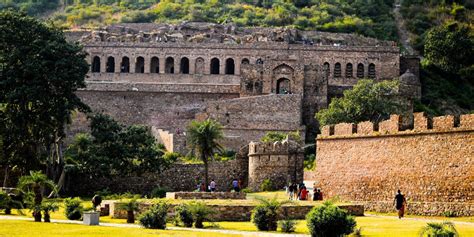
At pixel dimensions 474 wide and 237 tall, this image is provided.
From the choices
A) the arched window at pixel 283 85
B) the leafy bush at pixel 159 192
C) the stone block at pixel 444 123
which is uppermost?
the stone block at pixel 444 123

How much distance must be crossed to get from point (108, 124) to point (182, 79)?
28.1m

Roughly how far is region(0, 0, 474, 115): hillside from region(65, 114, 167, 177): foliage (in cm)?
4553

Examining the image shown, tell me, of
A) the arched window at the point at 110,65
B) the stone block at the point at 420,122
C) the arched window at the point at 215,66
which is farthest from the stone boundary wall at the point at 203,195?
Answer: the arched window at the point at 110,65

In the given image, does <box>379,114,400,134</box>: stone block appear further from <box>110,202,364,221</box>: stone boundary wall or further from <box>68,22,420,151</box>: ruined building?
<box>68,22,420,151</box>: ruined building

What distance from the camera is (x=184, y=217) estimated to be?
4150cm

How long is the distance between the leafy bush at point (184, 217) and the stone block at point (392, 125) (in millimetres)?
11655

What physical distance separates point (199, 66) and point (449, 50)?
75.1 feet

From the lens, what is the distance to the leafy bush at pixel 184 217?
136 feet

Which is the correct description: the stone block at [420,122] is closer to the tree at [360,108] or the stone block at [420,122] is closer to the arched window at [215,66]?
the tree at [360,108]

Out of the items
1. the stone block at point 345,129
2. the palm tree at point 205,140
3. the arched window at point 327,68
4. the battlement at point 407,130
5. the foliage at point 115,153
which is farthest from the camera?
the arched window at point 327,68

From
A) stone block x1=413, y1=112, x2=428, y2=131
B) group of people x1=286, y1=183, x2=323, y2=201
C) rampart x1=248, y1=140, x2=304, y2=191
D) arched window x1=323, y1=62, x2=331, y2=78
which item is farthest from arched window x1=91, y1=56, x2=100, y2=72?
stone block x1=413, y1=112, x2=428, y2=131

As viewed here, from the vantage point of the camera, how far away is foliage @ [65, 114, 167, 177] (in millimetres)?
64500

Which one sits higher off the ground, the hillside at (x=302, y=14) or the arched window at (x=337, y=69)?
the hillside at (x=302, y=14)

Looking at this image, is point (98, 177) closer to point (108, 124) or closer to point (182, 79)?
point (108, 124)
